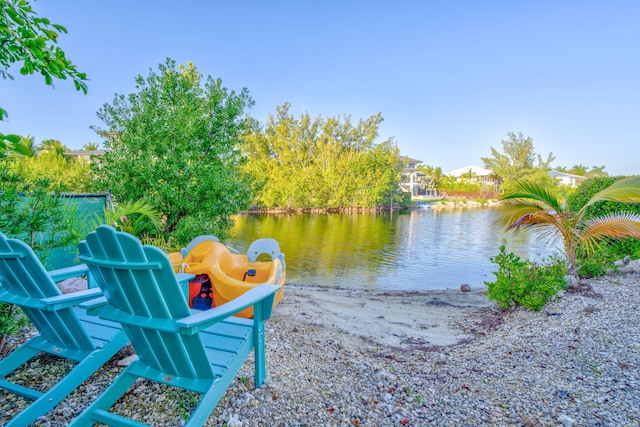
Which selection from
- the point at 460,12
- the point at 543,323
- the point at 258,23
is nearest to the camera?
the point at 543,323

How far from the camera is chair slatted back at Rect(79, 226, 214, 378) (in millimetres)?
1433

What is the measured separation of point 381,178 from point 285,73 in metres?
13.4

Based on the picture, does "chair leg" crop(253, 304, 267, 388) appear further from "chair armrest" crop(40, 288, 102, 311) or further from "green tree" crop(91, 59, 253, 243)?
"green tree" crop(91, 59, 253, 243)

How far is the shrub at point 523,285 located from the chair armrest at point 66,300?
13.6 ft

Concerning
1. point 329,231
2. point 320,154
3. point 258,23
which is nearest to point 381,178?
point 320,154

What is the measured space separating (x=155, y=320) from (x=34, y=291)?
89cm

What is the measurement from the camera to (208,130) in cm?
689

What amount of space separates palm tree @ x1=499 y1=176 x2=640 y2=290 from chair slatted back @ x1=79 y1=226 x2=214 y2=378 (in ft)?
14.8


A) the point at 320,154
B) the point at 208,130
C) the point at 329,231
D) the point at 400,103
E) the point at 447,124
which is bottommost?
the point at 329,231

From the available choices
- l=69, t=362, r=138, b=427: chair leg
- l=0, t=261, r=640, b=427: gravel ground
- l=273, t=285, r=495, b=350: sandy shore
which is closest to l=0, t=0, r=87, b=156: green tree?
l=69, t=362, r=138, b=427: chair leg

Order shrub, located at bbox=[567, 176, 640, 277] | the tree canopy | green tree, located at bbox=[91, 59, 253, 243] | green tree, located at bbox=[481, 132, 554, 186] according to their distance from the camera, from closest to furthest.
Answer: shrub, located at bbox=[567, 176, 640, 277]
green tree, located at bbox=[91, 59, 253, 243]
the tree canopy
green tree, located at bbox=[481, 132, 554, 186]

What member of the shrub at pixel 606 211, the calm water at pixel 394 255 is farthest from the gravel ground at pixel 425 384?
the calm water at pixel 394 255

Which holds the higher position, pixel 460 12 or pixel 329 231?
pixel 460 12

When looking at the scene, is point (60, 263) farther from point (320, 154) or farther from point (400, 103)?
point (320, 154)
